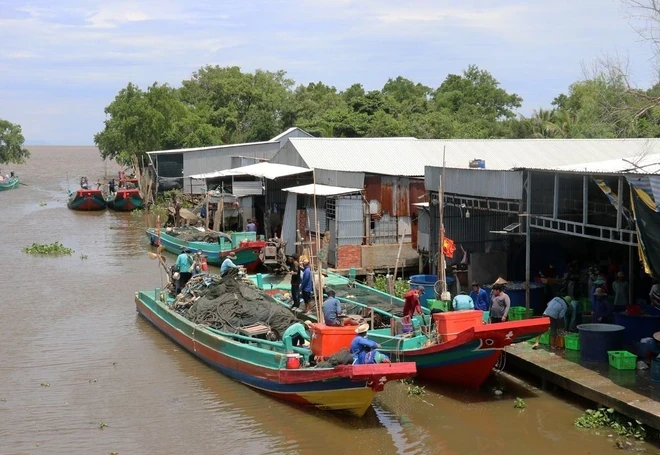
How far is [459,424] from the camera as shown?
474 inches

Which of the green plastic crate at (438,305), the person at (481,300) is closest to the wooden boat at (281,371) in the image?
the green plastic crate at (438,305)

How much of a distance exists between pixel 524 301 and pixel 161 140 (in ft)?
135

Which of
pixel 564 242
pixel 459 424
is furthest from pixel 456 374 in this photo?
pixel 564 242

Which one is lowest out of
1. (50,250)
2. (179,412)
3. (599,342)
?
(179,412)

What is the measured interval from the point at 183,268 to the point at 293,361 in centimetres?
653

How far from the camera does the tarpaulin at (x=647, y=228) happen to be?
12070mm

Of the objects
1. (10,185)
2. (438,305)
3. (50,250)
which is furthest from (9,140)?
(438,305)

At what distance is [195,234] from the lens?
28375mm

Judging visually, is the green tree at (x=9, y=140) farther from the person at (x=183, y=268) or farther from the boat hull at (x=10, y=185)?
the person at (x=183, y=268)

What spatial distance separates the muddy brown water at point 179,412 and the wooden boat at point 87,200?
25.7 metres

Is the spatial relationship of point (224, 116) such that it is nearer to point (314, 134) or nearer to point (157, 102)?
point (157, 102)

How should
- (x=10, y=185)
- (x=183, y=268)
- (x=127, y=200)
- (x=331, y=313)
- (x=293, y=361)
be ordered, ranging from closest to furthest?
(x=293, y=361), (x=331, y=313), (x=183, y=268), (x=127, y=200), (x=10, y=185)

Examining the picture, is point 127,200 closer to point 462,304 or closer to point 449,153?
point 449,153

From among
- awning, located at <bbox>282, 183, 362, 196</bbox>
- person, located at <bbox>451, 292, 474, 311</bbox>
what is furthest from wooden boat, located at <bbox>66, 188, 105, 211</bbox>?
person, located at <bbox>451, 292, 474, 311</bbox>
